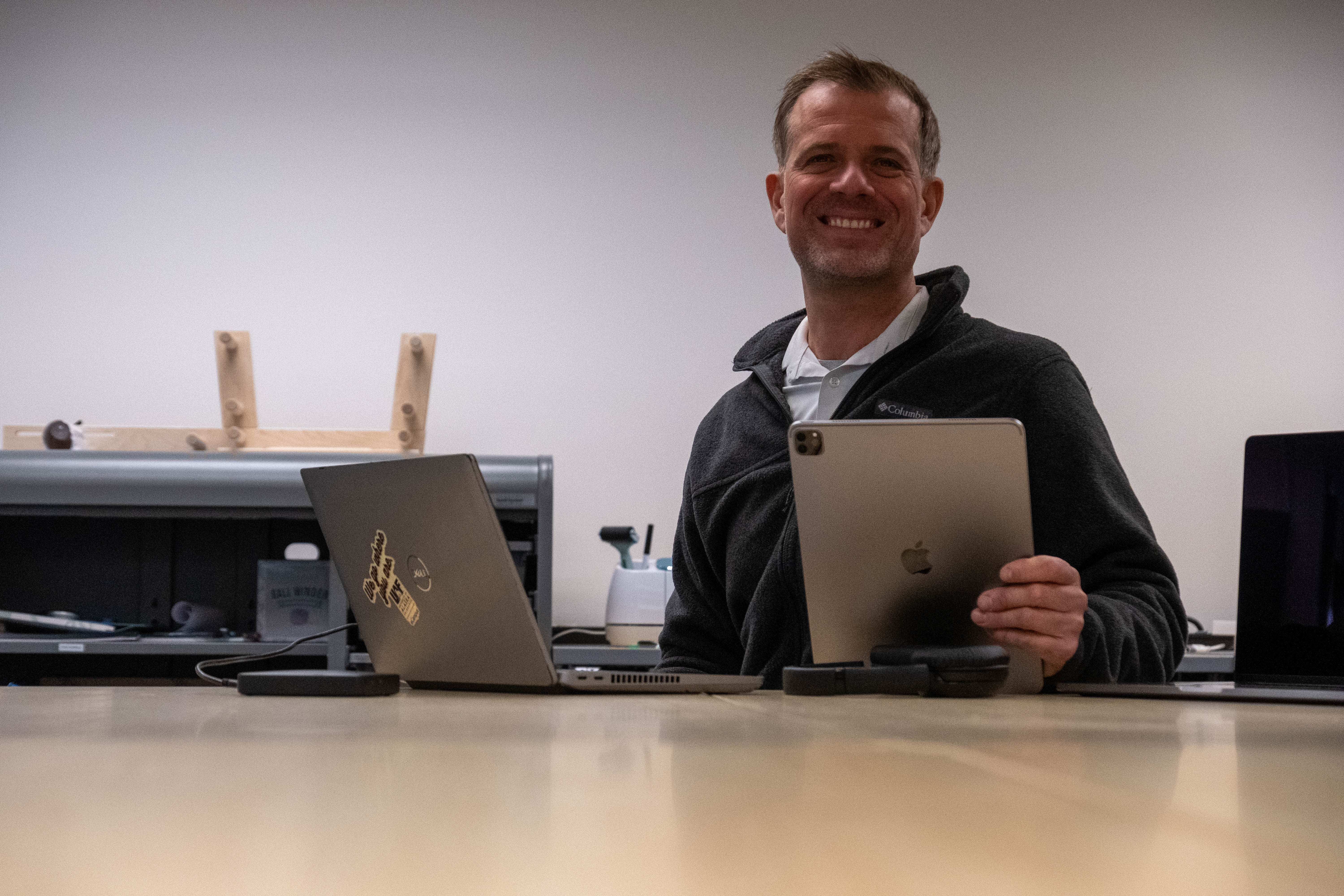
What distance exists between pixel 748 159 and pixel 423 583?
226 cm

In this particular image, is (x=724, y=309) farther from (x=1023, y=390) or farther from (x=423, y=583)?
(x=423, y=583)

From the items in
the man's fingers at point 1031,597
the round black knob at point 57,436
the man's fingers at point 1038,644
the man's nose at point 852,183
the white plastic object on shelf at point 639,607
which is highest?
the man's nose at point 852,183

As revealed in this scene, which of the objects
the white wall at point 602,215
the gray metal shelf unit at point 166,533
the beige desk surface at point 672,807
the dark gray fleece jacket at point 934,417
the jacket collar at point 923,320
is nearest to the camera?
the beige desk surface at point 672,807

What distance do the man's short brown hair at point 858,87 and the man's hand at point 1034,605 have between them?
2.86 ft

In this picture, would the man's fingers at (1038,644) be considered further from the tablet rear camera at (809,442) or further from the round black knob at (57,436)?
the round black knob at (57,436)

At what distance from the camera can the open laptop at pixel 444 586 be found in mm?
955

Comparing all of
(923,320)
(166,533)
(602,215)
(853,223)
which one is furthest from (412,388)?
(923,320)

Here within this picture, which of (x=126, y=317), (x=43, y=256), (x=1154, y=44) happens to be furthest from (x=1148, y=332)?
(x=43, y=256)

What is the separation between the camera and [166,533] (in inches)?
103

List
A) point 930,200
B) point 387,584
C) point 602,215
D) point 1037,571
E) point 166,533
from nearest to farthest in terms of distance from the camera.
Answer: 1. point 1037,571
2. point 387,584
3. point 930,200
4. point 166,533
5. point 602,215

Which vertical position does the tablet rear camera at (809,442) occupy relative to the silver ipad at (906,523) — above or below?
above

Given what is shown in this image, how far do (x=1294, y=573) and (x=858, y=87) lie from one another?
3.05 ft

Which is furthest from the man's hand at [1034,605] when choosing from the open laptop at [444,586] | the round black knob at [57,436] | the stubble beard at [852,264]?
the round black knob at [57,436]

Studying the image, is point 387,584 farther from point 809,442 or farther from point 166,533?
point 166,533
